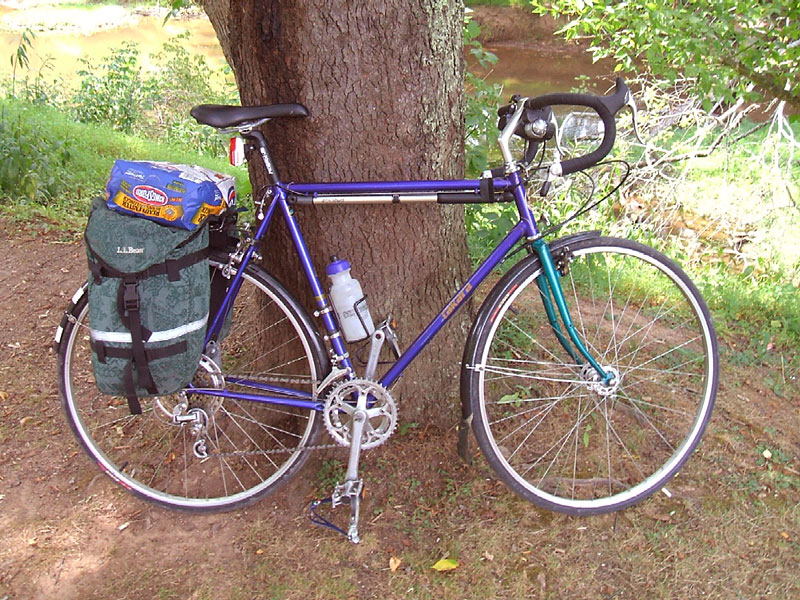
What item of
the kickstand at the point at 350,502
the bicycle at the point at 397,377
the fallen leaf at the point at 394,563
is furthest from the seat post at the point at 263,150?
the fallen leaf at the point at 394,563

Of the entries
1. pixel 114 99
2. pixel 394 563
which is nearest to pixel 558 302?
pixel 394 563

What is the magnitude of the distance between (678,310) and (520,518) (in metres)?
1.54

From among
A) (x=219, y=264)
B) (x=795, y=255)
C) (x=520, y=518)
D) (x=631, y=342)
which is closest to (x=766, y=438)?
(x=631, y=342)

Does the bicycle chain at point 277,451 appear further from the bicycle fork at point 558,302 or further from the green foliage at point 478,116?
the green foliage at point 478,116

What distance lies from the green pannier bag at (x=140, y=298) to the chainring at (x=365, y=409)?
0.51m

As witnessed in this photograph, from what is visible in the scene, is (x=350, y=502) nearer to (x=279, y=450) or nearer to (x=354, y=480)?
(x=354, y=480)

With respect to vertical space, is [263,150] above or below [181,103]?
above

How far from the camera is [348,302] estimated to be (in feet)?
7.34

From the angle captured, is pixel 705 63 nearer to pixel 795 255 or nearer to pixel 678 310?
pixel 678 310

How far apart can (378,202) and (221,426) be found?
1.16m

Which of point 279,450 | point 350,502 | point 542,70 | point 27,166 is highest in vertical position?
point 27,166

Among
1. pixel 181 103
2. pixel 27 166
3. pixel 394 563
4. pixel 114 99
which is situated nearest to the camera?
pixel 394 563

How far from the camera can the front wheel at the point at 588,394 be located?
7.37 ft

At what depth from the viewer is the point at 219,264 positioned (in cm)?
228
